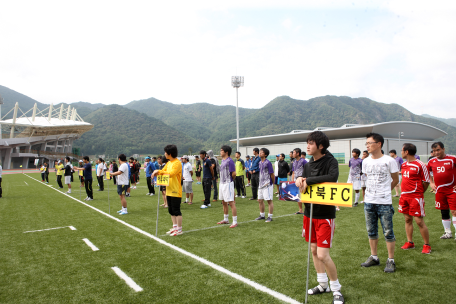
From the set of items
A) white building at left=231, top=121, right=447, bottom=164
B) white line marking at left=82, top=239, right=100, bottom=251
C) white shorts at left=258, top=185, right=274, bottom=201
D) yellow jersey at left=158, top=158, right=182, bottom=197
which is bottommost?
white line marking at left=82, top=239, right=100, bottom=251

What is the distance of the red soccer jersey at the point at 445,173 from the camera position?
5.21m

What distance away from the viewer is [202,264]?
4551 mm

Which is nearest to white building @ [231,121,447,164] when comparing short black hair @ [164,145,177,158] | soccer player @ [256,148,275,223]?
soccer player @ [256,148,275,223]

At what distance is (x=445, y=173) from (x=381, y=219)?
2202 millimetres

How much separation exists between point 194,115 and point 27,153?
423 ft

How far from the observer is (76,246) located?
5.78 m

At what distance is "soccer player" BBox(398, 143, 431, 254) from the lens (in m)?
4.70

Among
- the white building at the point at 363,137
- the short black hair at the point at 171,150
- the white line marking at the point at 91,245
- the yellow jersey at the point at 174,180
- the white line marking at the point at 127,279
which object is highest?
the white building at the point at 363,137

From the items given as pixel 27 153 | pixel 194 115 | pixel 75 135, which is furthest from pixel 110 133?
pixel 194 115

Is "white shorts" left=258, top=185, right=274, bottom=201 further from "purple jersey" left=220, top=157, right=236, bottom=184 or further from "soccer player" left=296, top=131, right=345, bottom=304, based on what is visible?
"soccer player" left=296, top=131, right=345, bottom=304

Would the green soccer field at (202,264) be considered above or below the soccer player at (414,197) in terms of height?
below

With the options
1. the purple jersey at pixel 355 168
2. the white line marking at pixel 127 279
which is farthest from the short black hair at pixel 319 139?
the purple jersey at pixel 355 168

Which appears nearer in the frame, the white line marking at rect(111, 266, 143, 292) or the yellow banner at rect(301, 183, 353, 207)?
the yellow banner at rect(301, 183, 353, 207)

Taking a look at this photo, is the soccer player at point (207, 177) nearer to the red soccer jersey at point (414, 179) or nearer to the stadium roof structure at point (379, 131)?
the red soccer jersey at point (414, 179)
